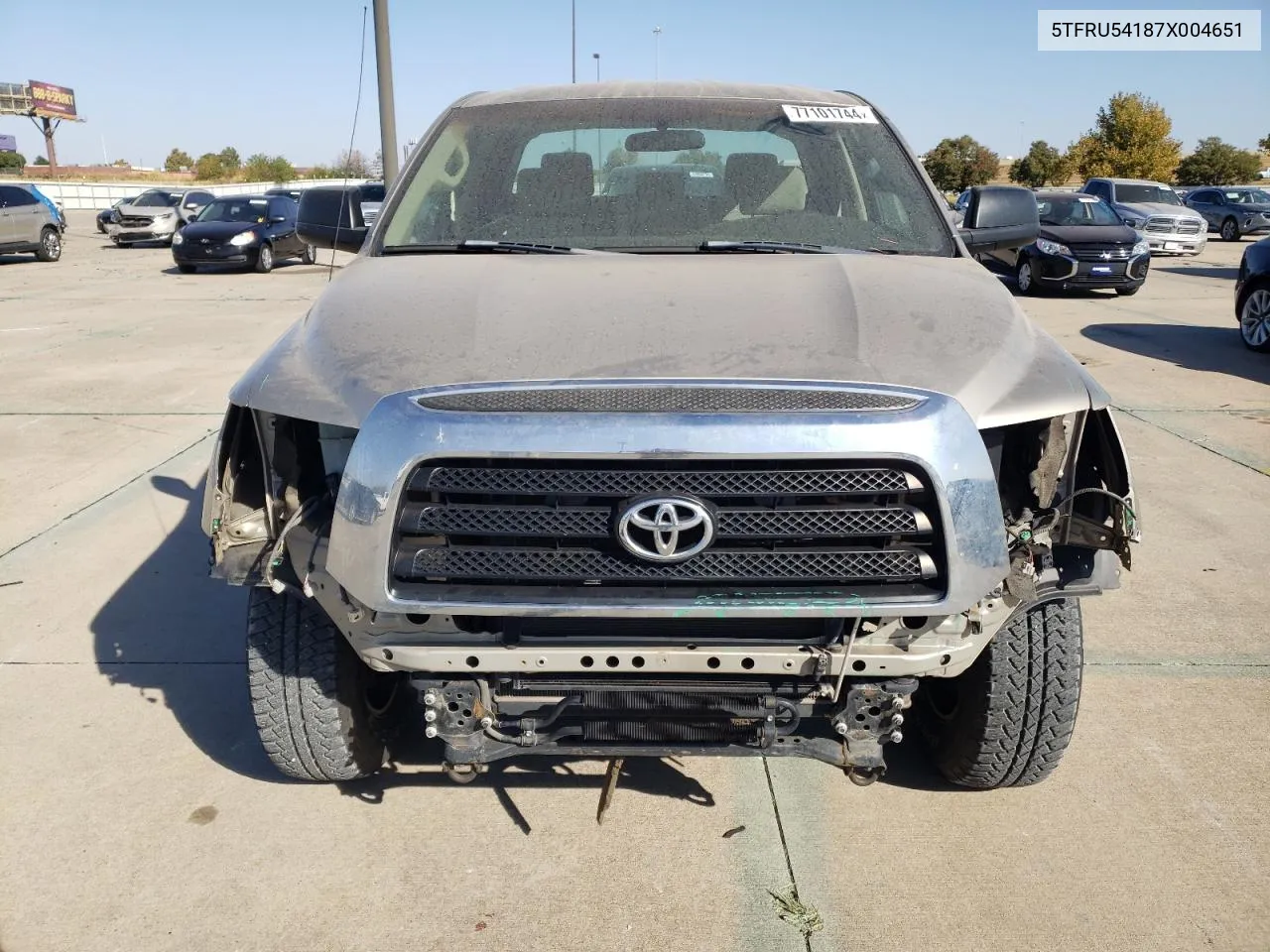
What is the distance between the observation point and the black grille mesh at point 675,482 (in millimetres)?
2314

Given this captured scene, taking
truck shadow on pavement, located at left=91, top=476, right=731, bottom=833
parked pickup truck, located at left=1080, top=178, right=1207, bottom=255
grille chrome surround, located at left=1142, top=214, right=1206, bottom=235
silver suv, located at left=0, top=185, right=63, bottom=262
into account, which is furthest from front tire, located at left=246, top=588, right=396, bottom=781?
grille chrome surround, located at left=1142, top=214, right=1206, bottom=235

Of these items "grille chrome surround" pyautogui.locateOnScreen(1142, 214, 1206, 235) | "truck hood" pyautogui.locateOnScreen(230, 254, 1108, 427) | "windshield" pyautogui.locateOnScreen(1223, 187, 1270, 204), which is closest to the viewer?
"truck hood" pyautogui.locateOnScreen(230, 254, 1108, 427)

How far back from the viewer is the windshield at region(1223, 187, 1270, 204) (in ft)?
95.3

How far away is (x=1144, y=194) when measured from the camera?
23.8 m

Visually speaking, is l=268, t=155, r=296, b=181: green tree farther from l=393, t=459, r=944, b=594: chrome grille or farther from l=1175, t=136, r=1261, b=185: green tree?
l=393, t=459, r=944, b=594: chrome grille

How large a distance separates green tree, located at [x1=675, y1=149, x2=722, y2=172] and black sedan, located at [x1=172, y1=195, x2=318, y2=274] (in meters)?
16.5

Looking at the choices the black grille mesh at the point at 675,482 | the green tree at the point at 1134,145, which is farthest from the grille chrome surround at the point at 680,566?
the green tree at the point at 1134,145

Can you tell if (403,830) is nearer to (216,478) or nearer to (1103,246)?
(216,478)

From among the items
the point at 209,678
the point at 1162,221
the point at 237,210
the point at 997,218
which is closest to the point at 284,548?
the point at 209,678

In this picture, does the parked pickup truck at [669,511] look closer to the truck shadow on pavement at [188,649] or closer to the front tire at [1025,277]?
the truck shadow on pavement at [188,649]

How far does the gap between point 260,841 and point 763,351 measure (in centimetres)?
196

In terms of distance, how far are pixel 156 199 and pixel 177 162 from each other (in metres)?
81.0

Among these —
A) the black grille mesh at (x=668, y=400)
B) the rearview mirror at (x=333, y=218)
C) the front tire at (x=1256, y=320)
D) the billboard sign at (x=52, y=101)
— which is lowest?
the front tire at (x=1256, y=320)

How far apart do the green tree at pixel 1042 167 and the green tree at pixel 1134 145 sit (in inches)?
142
